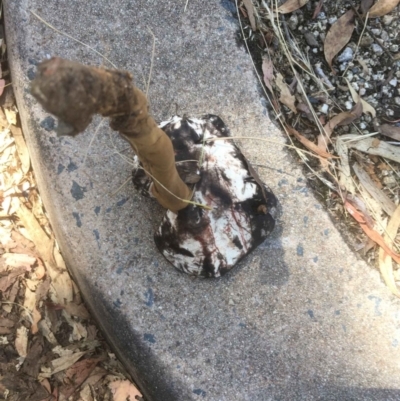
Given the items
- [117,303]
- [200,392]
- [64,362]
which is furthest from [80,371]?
[200,392]

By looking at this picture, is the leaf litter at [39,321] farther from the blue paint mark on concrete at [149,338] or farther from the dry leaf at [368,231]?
the dry leaf at [368,231]

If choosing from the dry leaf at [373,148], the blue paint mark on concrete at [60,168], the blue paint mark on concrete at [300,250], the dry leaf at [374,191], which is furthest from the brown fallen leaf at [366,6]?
the blue paint mark on concrete at [60,168]

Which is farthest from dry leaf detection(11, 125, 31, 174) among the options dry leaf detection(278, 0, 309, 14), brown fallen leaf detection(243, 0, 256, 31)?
dry leaf detection(278, 0, 309, 14)

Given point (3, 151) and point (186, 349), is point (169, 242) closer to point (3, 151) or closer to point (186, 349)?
point (186, 349)

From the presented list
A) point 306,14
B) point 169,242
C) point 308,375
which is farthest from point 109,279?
point 306,14

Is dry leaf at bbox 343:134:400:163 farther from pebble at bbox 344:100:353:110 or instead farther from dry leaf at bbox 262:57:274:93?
dry leaf at bbox 262:57:274:93

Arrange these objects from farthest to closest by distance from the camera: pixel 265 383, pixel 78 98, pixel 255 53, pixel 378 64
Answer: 1. pixel 378 64
2. pixel 255 53
3. pixel 265 383
4. pixel 78 98
